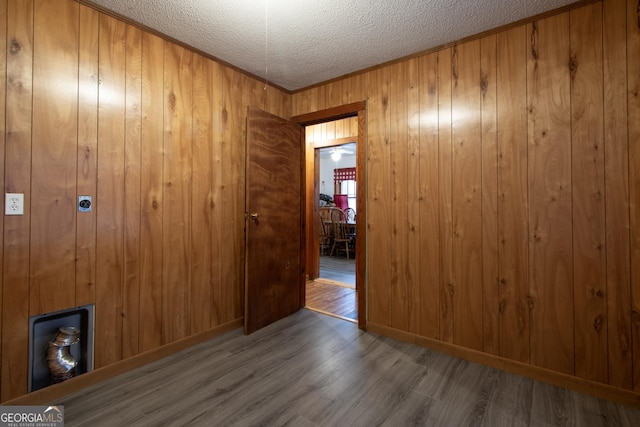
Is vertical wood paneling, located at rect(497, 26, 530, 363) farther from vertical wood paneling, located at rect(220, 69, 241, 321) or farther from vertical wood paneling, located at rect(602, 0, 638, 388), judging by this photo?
vertical wood paneling, located at rect(220, 69, 241, 321)

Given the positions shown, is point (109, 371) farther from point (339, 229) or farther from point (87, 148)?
point (339, 229)

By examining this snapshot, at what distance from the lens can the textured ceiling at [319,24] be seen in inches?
72.6

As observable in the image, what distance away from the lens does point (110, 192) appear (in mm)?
1937

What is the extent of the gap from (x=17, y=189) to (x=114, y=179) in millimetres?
469

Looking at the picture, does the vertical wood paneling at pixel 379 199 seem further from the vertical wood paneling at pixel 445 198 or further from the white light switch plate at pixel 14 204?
the white light switch plate at pixel 14 204

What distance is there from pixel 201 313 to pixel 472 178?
8.23 feet

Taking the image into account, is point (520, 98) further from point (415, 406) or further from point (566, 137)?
point (415, 406)

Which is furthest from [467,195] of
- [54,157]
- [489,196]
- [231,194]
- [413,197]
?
[54,157]

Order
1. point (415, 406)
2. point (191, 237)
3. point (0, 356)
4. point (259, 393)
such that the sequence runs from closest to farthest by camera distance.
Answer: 1. point (0, 356)
2. point (415, 406)
3. point (259, 393)
4. point (191, 237)

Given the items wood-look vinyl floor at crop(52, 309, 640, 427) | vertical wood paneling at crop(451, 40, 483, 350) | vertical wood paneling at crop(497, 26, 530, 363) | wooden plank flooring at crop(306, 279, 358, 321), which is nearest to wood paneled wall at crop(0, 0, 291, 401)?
wood-look vinyl floor at crop(52, 309, 640, 427)

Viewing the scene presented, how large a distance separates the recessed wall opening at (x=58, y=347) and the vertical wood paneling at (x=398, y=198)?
2.30m

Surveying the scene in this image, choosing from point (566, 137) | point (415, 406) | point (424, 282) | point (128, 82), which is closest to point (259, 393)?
point (415, 406)

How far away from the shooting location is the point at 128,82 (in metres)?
2.01

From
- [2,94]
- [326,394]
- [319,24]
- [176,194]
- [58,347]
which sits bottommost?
[326,394]
